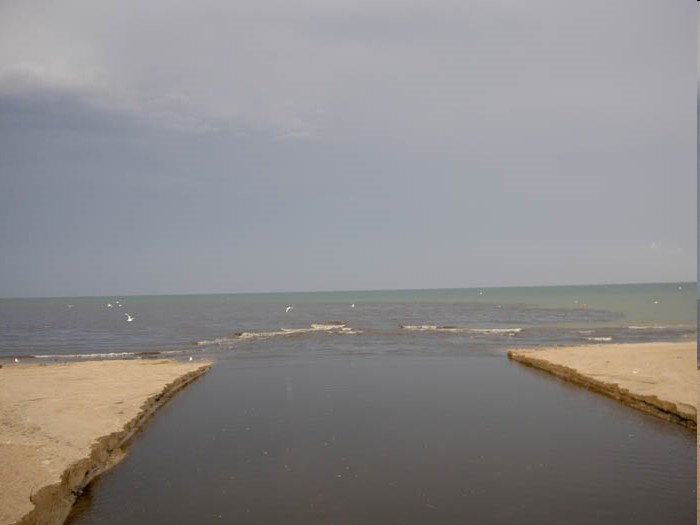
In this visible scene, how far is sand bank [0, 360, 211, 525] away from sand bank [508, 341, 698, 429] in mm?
19424

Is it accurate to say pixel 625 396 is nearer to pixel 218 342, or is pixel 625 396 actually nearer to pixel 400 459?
pixel 400 459

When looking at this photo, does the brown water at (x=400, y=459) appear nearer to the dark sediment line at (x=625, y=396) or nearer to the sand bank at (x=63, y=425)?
the dark sediment line at (x=625, y=396)

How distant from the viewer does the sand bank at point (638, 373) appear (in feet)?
67.3

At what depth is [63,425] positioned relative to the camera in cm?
1772

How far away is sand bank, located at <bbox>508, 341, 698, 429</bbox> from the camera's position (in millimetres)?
20516

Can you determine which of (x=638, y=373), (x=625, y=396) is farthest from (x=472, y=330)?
(x=625, y=396)

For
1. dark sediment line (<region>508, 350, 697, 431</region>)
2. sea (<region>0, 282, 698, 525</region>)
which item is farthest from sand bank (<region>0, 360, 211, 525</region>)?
dark sediment line (<region>508, 350, 697, 431</region>)

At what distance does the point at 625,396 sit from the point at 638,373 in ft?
11.7

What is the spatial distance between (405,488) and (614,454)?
281 inches

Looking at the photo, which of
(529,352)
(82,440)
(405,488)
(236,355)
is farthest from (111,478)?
(529,352)

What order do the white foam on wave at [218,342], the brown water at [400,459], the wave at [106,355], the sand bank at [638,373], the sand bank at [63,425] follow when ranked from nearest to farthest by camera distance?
the sand bank at [63,425]
the brown water at [400,459]
the sand bank at [638,373]
the wave at [106,355]
the white foam on wave at [218,342]

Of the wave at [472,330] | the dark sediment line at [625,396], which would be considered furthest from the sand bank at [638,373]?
the wave at [472,330]

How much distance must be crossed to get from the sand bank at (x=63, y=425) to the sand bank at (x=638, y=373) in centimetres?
1942

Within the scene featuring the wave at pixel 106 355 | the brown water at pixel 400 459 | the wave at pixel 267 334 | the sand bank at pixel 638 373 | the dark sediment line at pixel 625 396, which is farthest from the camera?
the wave at pixel 267 334
